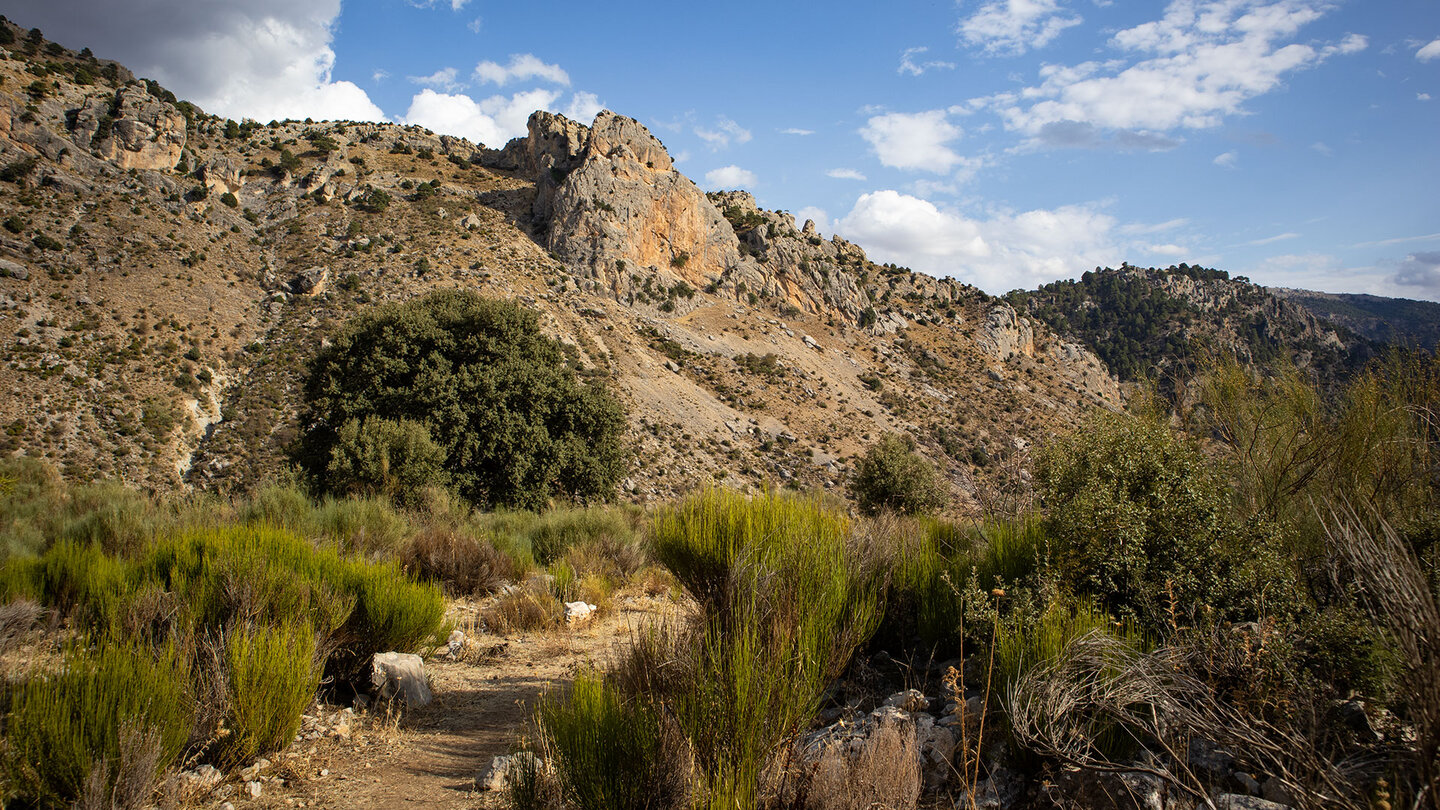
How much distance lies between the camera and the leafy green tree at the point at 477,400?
18.6 metres

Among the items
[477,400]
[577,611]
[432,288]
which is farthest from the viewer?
[432,288]

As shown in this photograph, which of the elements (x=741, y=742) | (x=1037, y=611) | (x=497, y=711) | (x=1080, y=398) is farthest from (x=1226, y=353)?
(x=1080, y=398)

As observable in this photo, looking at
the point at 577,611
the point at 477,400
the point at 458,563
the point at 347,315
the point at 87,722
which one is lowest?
the point at 577,611

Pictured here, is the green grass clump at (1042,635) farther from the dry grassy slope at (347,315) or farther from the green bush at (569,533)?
the dry grassy slope at (347,315)

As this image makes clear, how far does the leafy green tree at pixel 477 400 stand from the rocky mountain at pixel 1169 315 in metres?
63.9

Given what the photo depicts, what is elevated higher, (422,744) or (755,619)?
(755,619)

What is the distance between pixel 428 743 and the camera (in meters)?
4.70

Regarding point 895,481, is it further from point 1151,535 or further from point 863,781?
point 863,781

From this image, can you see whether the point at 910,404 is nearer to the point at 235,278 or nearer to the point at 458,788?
the point at 235,278

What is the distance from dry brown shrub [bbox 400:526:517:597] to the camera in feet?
29.5

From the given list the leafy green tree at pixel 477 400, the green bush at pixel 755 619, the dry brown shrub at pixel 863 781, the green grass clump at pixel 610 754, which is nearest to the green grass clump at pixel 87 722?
the green grass clump at pixel 610 754

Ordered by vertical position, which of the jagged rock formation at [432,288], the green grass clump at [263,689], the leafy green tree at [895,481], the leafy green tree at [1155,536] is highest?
the jagged rock formation at [432,288]

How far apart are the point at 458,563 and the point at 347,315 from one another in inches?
1406

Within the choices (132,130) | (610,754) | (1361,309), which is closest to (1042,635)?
(610,754)
